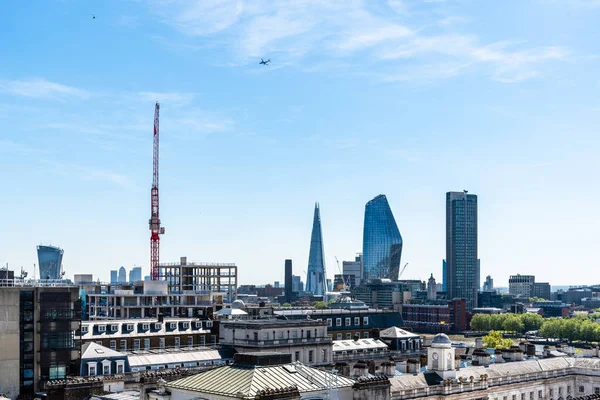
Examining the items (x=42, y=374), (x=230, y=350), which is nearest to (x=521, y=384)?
(x=230, y=350)

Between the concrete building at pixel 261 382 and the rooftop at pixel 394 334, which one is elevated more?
the concrete building at pixel 261 382

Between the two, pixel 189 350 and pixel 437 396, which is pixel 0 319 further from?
pixel 437 396

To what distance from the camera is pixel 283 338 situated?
144375 mm

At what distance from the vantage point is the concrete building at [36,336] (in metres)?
121

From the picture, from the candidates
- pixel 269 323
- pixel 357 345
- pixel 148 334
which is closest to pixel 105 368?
pixel 148 334

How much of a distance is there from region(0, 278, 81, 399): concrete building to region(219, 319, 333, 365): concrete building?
30.2 meters

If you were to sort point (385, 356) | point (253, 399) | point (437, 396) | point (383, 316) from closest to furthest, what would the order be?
point (253, 399) → point (437, 396) → point (385, 356) → point (383, 316)

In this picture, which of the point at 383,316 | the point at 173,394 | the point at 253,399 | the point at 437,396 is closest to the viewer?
the point at 253,399

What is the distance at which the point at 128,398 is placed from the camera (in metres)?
72.0

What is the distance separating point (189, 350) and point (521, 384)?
54.8 m

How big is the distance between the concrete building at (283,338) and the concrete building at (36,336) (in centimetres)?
3023

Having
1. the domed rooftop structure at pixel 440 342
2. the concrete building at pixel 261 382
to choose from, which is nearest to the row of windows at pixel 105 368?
the domed rooftop structure at pixel 440 342

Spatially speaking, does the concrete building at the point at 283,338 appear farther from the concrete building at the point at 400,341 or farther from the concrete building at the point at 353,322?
the concrete building at the point at 353,322

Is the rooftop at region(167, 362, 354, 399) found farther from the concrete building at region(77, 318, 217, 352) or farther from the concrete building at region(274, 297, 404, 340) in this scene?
the concrete building at region(274, 297, 404, 340)
